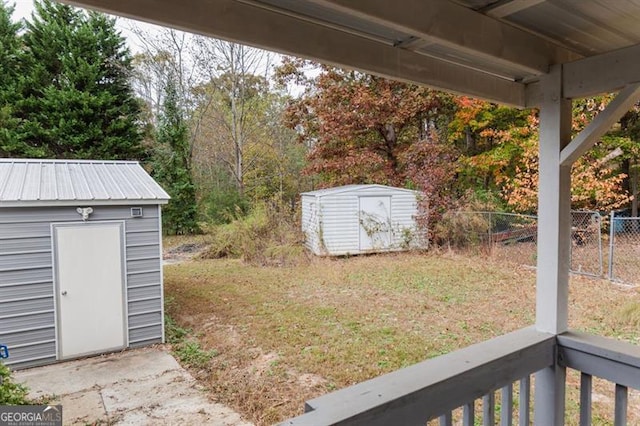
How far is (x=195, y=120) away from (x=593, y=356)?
41.6 ft

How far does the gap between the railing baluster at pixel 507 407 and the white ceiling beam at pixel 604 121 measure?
960 millimetres

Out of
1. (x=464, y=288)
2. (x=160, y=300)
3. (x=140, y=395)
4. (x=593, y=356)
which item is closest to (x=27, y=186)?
(x=160, y=300)

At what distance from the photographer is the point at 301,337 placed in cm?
454

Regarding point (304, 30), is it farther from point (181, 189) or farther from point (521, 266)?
point (181, 189)

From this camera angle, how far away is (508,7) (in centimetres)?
130

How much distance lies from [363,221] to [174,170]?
5.67 m

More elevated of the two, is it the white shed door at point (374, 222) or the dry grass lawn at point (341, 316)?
the white shed door at point (374, 222)

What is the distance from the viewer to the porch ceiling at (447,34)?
1.06 m

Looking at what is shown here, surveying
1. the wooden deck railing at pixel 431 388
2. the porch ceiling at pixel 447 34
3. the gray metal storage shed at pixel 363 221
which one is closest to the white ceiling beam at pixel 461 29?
the porch ceiling at pixel 447 34

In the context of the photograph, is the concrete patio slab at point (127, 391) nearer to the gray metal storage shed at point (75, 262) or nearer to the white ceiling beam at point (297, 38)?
the gray metal storage shed at point (75, 262)

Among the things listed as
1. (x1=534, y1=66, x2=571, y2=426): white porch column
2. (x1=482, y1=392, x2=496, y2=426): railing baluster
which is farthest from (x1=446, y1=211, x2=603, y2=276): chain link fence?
(x1=482, y1=392, x2=496, y2=426): railing baluster

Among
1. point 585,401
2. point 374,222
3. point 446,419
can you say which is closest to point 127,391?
point 446,419

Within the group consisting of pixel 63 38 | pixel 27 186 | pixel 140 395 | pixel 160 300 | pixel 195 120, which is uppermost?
pixel 63 38

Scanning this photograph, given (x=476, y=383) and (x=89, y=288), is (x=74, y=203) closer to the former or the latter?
(x=89, y=288)
